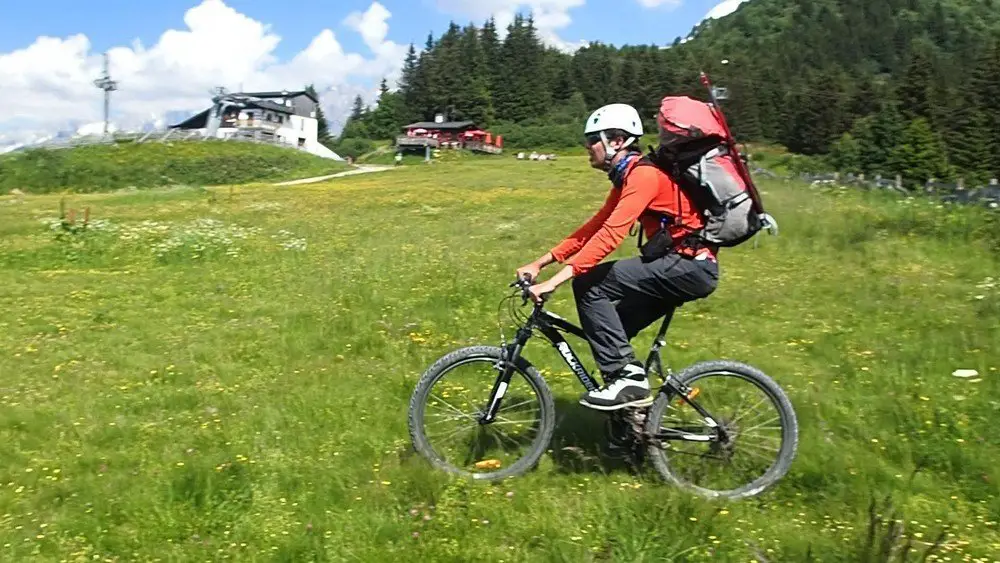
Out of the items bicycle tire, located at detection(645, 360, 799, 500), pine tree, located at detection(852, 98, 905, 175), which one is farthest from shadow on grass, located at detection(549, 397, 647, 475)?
pine tree, located at detection(852, 98, 905, 175)

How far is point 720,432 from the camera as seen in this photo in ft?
18.5

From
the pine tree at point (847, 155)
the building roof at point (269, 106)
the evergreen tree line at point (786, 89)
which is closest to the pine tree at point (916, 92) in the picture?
the evergreen tree line at point (786, 89)

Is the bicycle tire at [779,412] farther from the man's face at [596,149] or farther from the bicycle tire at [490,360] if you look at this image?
the man's face at [596,149]

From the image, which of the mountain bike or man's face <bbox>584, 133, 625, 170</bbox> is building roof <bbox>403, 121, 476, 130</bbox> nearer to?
the mountain bike

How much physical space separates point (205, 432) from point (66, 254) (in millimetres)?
14557

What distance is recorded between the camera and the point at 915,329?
9.80 metres

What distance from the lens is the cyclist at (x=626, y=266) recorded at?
5.20 meters

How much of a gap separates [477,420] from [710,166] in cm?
244

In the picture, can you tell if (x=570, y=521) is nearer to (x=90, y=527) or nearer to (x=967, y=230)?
(x=90, y=527)

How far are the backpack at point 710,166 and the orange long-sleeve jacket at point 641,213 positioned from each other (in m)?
0.09

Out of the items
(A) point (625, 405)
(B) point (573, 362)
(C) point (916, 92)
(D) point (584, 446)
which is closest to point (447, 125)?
(C) point (916, 92)

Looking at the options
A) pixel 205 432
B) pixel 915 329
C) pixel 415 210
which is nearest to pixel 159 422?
pixel 205 432

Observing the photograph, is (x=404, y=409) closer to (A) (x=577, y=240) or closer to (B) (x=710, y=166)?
(A) (x=577, y=240)

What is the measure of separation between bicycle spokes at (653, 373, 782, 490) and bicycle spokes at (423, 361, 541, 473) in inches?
38.8
